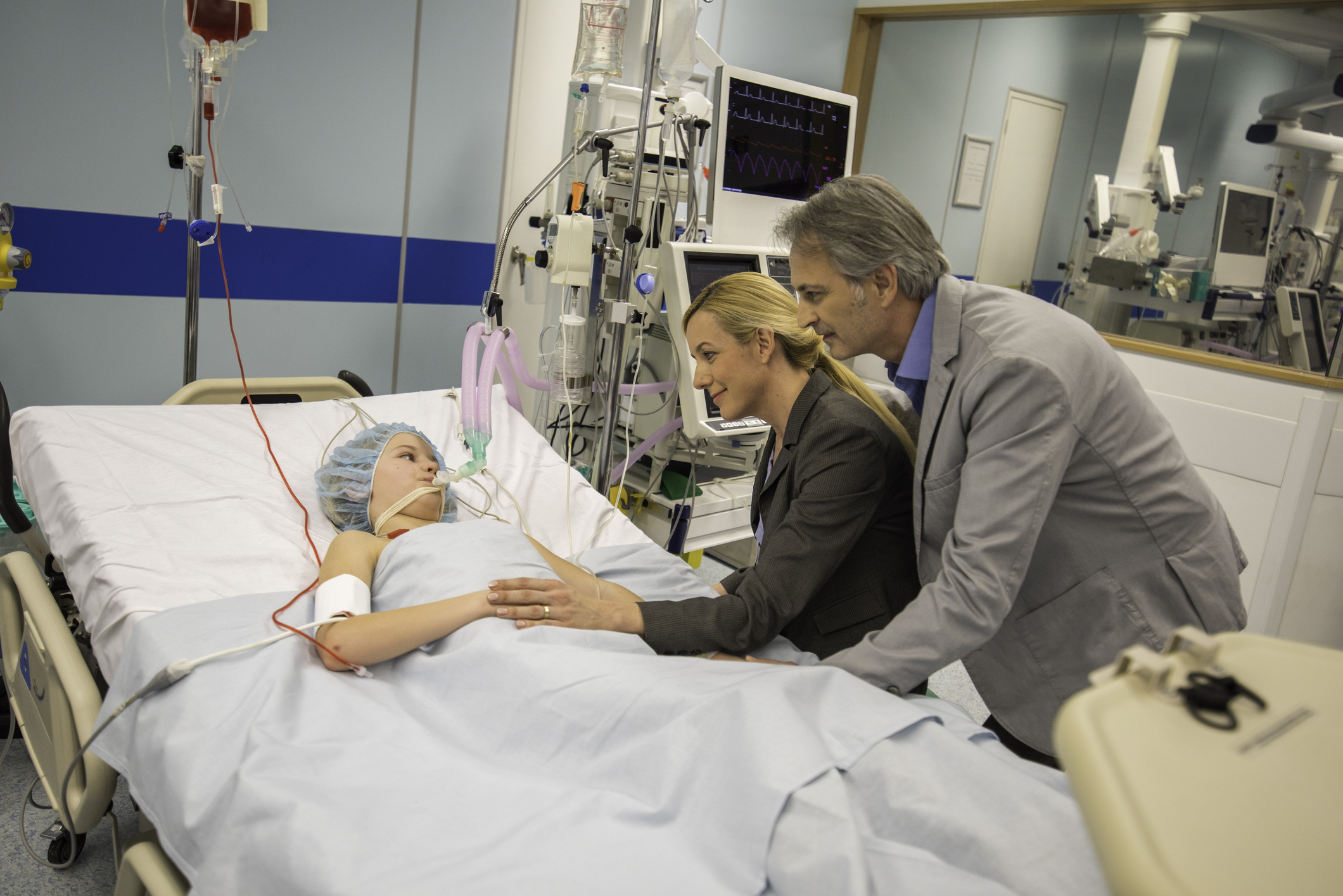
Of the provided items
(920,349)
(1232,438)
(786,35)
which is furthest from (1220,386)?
(920,349)

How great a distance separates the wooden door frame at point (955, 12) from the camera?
3480 millimetres

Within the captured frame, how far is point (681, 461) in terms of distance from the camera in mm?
3027

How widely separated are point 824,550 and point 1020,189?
378 centimetres

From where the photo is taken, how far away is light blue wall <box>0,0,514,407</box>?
267 cm

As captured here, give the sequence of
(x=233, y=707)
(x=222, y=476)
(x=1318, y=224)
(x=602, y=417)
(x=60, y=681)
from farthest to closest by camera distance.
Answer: (x=1318, y=224)
(x=602, y=417)
(x=222, y=476)
(x=60, y=681)
(x=233, y=707)

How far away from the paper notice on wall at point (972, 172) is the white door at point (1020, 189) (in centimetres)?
5

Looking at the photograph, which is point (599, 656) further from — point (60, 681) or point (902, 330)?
point (60, 681)

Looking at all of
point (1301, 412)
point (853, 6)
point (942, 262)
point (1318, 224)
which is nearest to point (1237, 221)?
point (1318, 224)

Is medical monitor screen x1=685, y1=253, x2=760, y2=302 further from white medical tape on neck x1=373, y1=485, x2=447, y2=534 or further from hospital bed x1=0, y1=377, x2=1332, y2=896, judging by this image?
white medical tape on neck x1=373, y1=485, x2=447, y2=534

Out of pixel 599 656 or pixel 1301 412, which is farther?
pixel 1301 412

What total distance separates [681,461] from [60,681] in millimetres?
1949

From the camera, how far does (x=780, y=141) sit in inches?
111

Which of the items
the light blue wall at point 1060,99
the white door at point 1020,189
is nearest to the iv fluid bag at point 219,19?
the light blue wall at point 1060,99

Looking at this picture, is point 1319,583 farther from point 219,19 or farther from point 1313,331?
point 219,19
